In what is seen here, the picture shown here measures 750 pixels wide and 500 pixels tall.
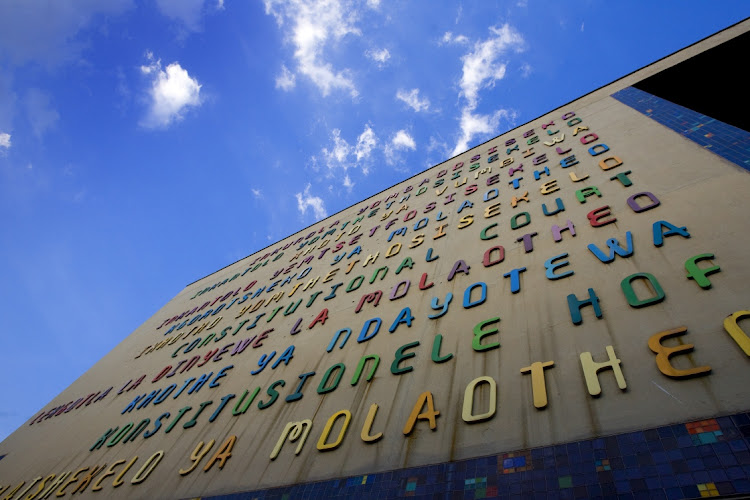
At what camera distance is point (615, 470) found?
2.96m

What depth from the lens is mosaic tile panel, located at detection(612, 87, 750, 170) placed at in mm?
5527

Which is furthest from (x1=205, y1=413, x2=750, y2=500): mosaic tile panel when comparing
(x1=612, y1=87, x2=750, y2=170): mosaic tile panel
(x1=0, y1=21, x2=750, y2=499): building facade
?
(x1=612, y1=87, x2=750, y2=170): mosaic tile panel

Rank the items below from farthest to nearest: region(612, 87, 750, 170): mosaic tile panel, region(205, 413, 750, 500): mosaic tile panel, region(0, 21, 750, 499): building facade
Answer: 1. region(612, 87, 750, 170): mosaic tile panel
2. region(0, 21, 750, 499): building facade
3. region(205, 413, 750, 500): mosaic tile panel

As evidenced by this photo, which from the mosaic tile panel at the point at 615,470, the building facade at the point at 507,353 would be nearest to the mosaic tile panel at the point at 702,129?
the building facade at the point at 507,353

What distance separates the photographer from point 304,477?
15.3 feet

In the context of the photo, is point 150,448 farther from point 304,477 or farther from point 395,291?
point 395,291

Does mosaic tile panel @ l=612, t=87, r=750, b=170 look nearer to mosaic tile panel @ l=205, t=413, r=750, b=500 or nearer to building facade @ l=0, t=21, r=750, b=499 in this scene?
building facade @ l=0, t=21, r=750, b=499

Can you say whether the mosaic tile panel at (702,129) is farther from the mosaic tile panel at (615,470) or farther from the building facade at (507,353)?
the mosaic tile panel at (615,470)

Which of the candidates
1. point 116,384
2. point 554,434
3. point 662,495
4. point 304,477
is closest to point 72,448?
point 116,384

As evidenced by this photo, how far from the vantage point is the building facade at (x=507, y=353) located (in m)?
3.30

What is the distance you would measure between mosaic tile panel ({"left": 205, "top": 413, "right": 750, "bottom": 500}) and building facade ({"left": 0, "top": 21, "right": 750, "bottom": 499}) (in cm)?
1

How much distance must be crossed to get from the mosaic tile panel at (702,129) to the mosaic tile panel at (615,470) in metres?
4.20

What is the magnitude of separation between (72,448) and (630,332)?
1165cm

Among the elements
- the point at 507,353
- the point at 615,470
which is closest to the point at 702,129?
the point at 507,353
